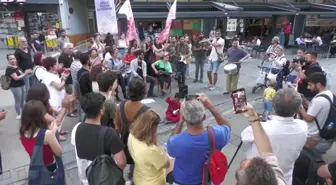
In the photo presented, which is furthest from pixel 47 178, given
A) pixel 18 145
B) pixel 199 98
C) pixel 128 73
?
pixel 128 73

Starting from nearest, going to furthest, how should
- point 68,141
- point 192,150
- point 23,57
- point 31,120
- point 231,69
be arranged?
1. point 192,150
2. point 31,120
3. point 68,141
4. point 23,57
5. point 231,69

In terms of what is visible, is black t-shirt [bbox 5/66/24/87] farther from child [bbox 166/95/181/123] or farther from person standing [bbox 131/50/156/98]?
child [bbox 166/95/181/123]

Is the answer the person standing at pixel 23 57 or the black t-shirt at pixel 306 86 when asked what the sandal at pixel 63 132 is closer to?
the person standing at pixel 23 57

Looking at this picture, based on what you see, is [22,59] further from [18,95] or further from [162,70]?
[162,70]

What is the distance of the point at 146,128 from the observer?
2293mm

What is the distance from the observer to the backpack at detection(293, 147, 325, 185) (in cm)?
244

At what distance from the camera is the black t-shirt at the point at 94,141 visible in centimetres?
233

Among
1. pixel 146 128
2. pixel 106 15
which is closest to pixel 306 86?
pixel 146 128

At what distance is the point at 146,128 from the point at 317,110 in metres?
2.22

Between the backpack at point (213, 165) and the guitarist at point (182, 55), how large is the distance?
6.25 meters

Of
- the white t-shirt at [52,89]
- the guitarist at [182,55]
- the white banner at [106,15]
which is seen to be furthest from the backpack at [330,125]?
the white banner at [106,15]

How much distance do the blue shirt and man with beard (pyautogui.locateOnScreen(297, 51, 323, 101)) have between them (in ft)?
9.60

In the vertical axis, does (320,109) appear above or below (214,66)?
above

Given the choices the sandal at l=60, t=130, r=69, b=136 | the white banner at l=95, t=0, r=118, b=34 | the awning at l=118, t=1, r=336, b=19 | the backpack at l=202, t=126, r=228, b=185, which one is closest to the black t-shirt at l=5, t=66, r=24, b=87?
the sandal at l=60, t=130, r=69, b=136
